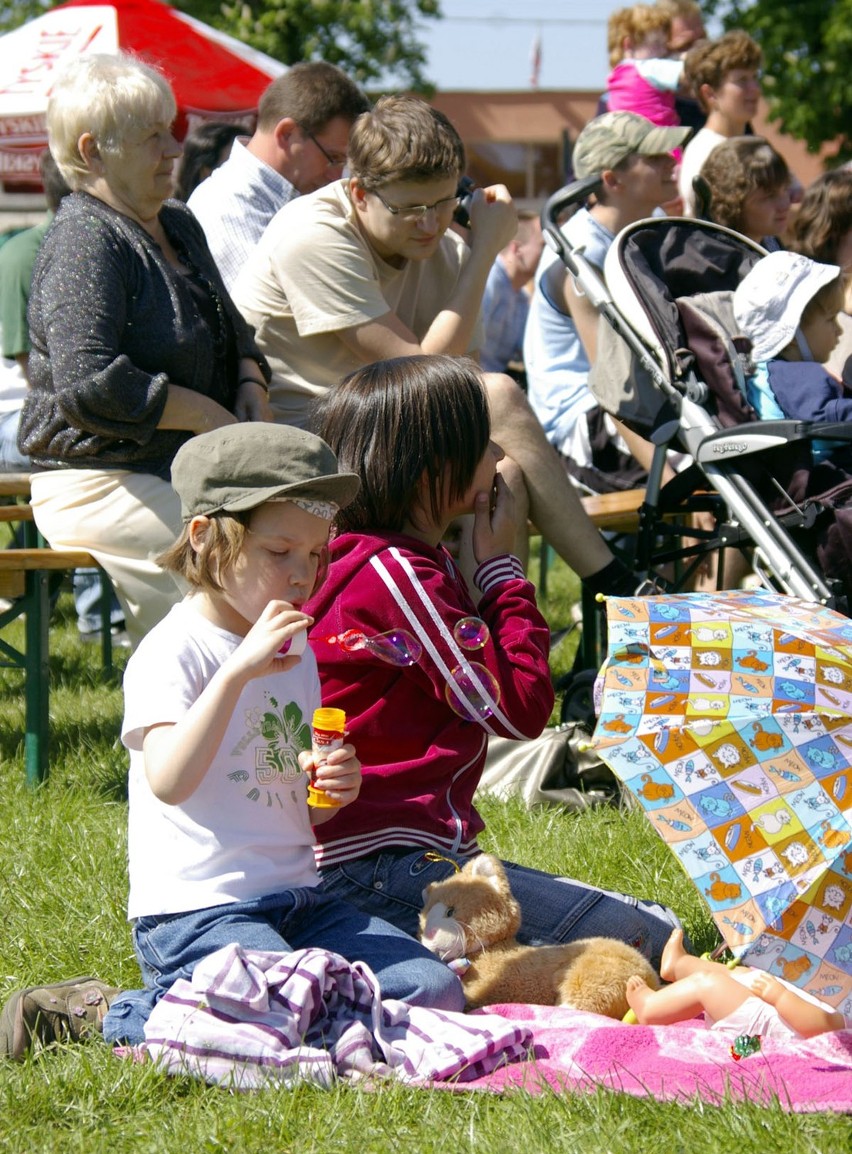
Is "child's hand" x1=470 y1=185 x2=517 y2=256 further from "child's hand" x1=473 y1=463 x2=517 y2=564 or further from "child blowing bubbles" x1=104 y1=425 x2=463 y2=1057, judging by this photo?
"child blowing bubbles" x1=104 y1=425 x2=463 y2=1057

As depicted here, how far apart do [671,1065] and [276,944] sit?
73 cm

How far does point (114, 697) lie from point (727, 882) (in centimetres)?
354

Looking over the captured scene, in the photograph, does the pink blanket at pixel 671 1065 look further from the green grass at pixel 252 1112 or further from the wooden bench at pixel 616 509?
the wooden bench at pixel 616 509

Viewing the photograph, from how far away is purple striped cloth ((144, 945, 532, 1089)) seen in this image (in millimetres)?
2553

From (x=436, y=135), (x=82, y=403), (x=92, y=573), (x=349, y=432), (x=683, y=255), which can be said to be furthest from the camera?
(x=92, y=573)

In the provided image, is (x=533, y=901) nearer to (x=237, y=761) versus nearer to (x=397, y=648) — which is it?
(x=397, y=648)

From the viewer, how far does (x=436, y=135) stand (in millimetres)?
4680

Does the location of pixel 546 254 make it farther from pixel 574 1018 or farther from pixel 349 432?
pixel 574 1018

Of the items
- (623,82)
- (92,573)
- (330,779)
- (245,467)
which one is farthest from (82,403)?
(623,82)

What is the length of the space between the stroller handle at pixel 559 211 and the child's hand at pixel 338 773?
3257 mm

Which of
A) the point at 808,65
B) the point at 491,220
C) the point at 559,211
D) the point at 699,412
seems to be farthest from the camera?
the point at 808,65

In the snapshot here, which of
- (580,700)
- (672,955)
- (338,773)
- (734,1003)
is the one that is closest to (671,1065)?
(734,1003)

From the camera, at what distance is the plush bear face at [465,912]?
9.55ft

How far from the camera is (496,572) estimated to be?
322 centimetres
